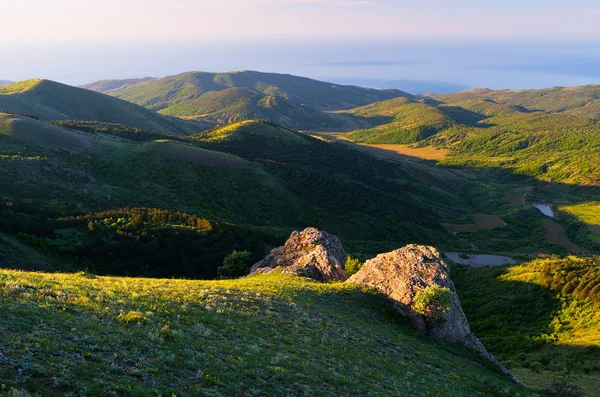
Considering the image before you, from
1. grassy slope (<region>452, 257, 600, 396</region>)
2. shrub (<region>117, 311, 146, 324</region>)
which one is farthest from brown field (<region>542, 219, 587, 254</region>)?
shrub (<region>117, 311, 146, 324</region>)

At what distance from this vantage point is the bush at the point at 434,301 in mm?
28812

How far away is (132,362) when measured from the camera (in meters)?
12.0

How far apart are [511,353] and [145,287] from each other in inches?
1434

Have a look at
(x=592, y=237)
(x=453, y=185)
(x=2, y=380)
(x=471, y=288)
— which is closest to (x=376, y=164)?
(x=453, y=185)

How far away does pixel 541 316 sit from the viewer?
43531mm

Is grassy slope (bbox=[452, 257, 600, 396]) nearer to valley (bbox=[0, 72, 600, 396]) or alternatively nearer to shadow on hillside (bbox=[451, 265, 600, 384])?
shadow on hillside (bbox=[451, 265, 600, 384])

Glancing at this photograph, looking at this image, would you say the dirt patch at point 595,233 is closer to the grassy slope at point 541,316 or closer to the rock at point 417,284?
the grassy slope at point 541,316

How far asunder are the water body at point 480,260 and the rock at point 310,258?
4450 cm

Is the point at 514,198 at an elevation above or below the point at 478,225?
above

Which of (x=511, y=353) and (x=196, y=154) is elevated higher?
(x=196, y=154)

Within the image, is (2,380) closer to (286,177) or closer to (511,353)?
(511,353)

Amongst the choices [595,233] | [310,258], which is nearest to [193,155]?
[310,258]

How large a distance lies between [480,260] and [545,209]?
311 ft

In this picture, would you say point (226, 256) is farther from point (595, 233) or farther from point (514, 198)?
point (514, 198)
